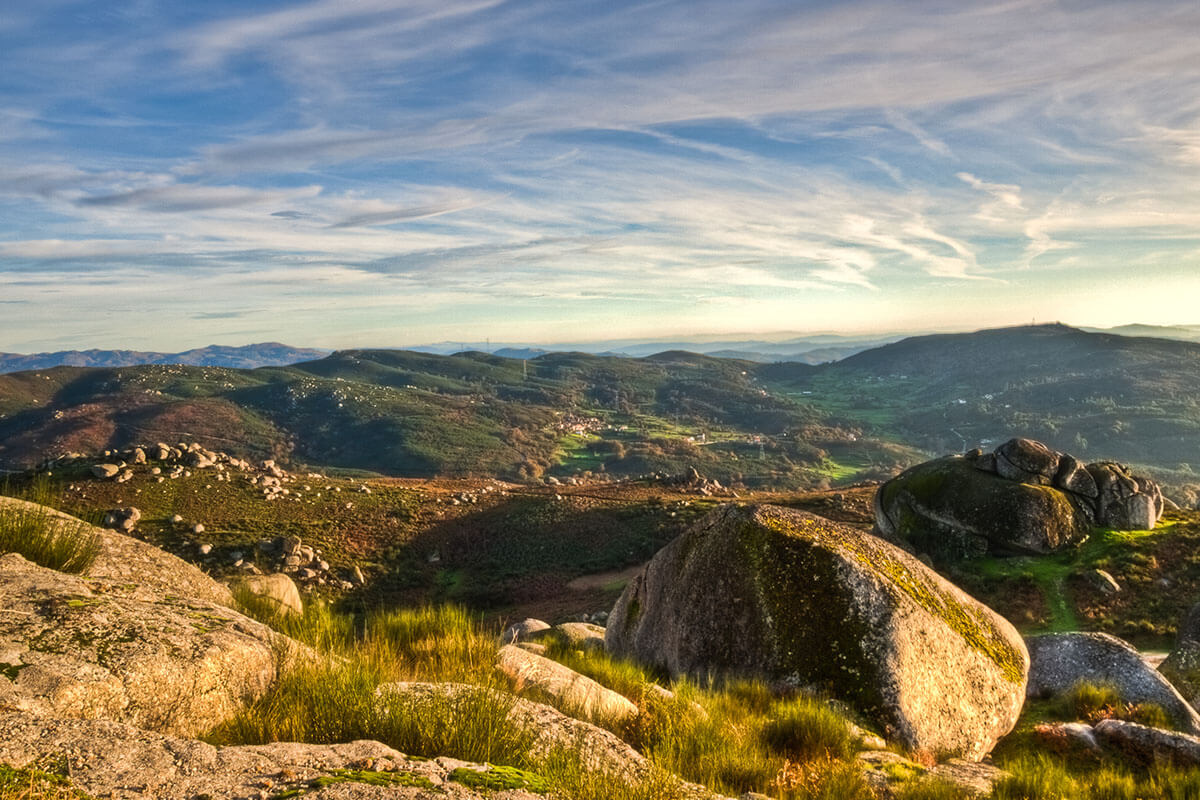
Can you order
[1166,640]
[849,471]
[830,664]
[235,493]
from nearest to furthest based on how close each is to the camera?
1. [830,664]
2. [1166,640]
3. [235,493]
4. [849,471]

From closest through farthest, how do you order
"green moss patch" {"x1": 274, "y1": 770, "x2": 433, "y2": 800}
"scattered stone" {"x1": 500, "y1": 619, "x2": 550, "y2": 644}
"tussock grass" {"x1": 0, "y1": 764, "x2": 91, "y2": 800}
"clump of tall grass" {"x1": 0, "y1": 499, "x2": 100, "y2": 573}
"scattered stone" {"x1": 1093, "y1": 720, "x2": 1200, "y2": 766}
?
1. "tussock grass" {"x1": 0, "y1": 764, "x2": 91, "y2": 800}
2. "green moss patch" {"x1": 274, "y1": 770, "x2": 433, "y2": 800}
3. "clump of tall grass" {"x1": 0, "y1": 499, "x2": 100, "y2": 573}
4. "scattered stone" {"x1": 1093, "y1": 720, "x2": 1200, "y2": 766}
5. "scattered stone" {"x1": 500, "y1": 619, "x2": 550, "y2": 644}

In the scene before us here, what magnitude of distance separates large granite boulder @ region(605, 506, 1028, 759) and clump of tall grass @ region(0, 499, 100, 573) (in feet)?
28.3

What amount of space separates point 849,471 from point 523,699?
188572 mm

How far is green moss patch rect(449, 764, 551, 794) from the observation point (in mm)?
3695

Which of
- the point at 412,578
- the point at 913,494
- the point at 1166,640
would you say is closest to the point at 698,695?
the point at 1166,640

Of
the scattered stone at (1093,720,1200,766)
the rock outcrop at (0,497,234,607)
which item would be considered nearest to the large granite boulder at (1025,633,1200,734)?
the scattered stone at (1093,720,1200,766)

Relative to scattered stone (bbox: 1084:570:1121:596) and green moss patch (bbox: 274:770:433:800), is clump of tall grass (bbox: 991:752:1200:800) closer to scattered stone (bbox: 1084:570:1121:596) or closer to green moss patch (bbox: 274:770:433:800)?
green moss patch (bbox: 274:770:433:800)

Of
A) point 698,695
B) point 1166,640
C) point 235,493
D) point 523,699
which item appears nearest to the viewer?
point 523,699

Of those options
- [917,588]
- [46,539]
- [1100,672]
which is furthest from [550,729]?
[1100,672]

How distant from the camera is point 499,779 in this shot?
379 cm

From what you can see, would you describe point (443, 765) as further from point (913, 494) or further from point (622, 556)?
point (622, 556)

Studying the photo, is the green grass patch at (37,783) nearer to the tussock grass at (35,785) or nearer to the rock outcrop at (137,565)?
the tussock grass at (35,785)

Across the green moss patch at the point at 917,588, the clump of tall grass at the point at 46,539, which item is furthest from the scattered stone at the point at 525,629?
the clump of tall grass at the point at 46,539

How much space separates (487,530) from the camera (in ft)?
180
